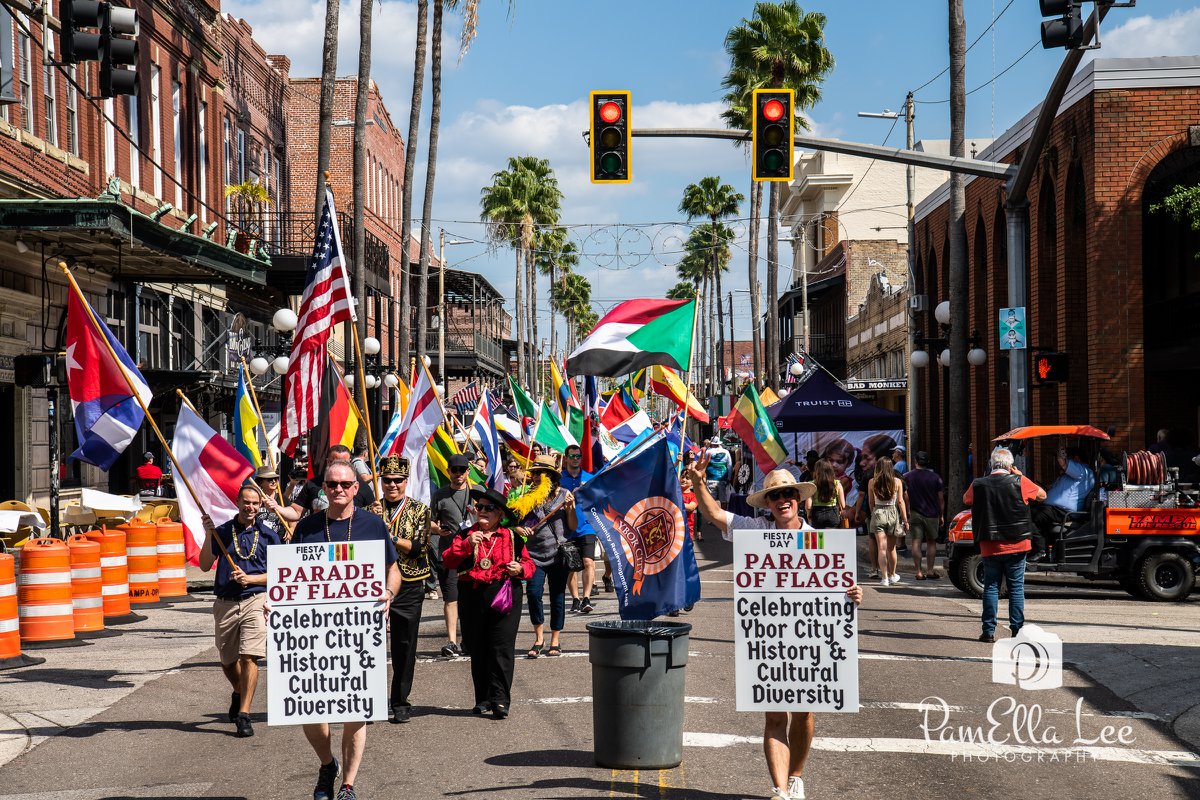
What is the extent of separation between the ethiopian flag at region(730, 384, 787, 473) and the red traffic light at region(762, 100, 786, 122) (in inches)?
181

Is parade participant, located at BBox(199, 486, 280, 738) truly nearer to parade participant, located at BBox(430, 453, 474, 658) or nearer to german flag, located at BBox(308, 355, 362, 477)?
parade participant, located at BBox(430, 453, 474, 658)

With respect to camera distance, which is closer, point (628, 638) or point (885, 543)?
point (628, 638)

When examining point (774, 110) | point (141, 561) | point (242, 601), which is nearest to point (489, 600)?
point (242, 601)

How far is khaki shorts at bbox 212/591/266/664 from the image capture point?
953cm

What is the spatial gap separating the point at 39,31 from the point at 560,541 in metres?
13.8

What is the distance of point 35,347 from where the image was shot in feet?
76.0

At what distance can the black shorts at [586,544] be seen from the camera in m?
15.6

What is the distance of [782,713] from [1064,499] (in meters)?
11.3

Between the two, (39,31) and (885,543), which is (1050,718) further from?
(39,31)

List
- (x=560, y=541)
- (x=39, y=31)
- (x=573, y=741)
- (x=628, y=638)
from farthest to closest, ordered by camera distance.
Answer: (x=39, y=31) → (x=560, y=541) → (x=573, y=741) → (x=628, y=638)

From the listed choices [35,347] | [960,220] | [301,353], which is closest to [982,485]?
[301,353]

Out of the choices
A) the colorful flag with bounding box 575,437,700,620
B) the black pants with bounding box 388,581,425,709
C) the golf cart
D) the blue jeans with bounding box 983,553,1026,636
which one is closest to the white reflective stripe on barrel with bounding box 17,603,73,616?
the black pants with bounding box 388,581,425,709

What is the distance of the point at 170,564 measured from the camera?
18.2 m

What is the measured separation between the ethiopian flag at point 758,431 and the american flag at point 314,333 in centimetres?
651
